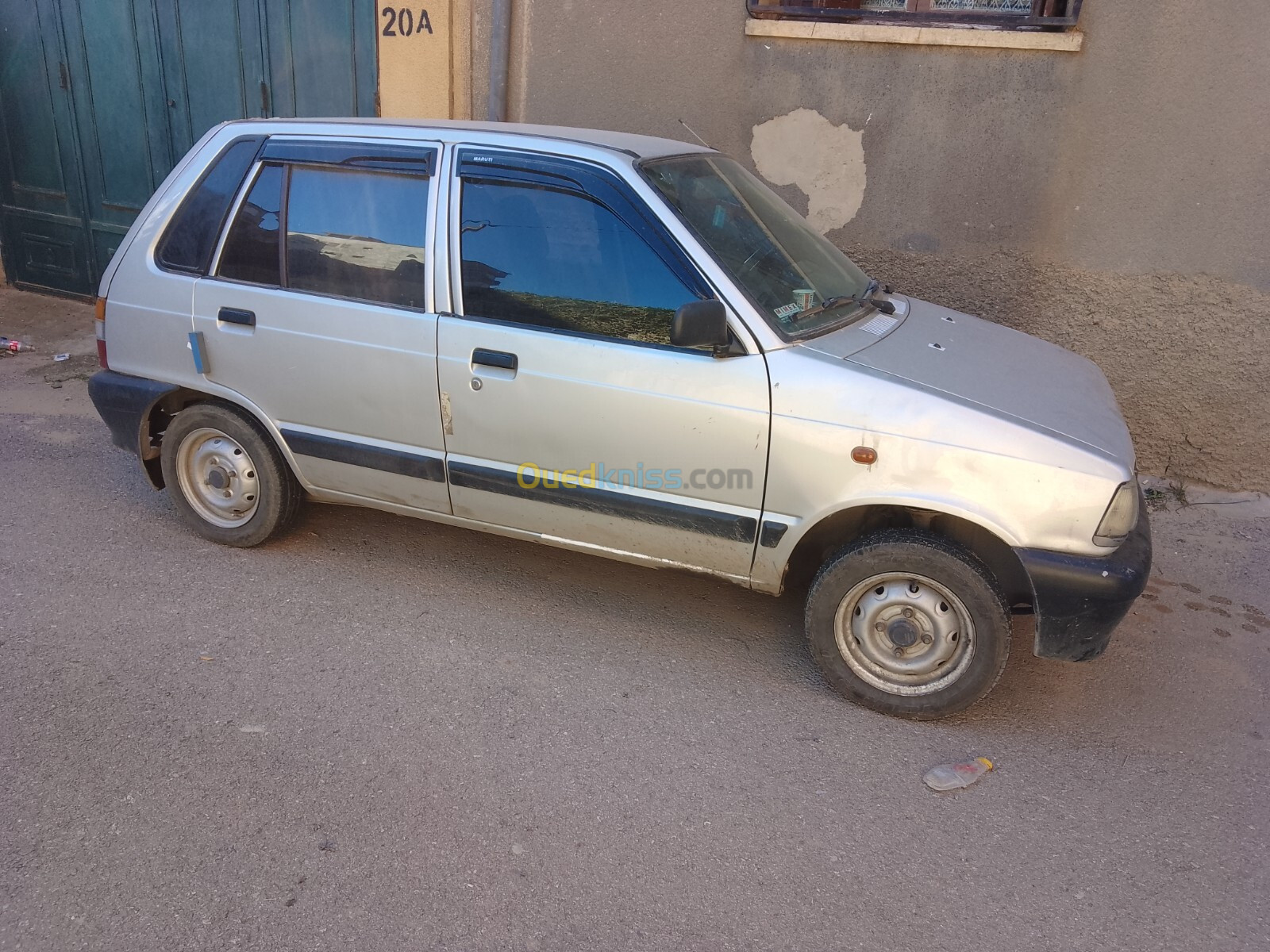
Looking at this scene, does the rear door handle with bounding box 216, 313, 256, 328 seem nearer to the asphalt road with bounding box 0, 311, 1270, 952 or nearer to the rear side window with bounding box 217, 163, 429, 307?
the rear side window with bounding box 217, 163, 429, 307

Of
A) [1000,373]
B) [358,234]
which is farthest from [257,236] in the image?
[1000,373]

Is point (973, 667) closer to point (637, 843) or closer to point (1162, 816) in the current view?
point (1162, 816)

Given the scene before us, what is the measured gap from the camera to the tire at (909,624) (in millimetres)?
3248

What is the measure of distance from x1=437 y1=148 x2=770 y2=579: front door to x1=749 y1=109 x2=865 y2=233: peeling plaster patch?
116 inches

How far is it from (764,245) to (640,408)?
2.86 feet

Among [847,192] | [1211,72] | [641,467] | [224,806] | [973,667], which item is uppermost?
[1211,72]

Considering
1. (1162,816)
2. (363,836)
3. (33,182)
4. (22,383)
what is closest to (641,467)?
(363,836)

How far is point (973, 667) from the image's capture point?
3314 mm

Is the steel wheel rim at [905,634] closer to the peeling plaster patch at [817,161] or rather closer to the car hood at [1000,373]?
the car hood at [1000,373]

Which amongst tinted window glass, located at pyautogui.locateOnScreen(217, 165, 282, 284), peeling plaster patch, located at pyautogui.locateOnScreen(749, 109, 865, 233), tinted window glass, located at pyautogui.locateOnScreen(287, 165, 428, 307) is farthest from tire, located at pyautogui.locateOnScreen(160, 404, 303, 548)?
peeling plaster patch, located at pyautogui.locateOnScreen(749, 109, 865, 233)

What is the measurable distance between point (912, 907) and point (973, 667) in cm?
96

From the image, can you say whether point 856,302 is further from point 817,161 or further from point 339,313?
point 817,161

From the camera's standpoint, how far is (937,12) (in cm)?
573

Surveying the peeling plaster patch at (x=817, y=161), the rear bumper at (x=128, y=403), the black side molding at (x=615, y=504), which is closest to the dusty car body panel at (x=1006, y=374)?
the black side molding at (x=615, y=504)
